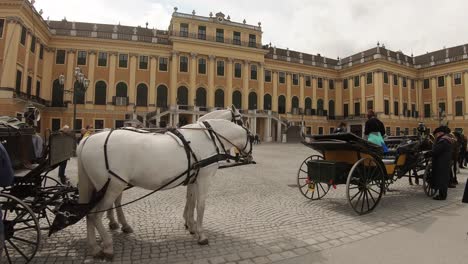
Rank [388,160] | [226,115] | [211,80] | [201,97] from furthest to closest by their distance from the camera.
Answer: [211,80], [201,97], [388,160], [226,115]

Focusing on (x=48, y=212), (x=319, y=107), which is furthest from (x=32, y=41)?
(x=319, y=107)

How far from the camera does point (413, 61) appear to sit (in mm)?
51188

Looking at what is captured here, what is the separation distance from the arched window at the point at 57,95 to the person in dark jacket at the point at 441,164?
120 ft

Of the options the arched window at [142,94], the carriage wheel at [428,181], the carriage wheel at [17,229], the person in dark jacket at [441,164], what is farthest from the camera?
the arched window at [142,94]

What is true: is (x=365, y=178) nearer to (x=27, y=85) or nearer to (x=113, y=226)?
(x=113, y=226)

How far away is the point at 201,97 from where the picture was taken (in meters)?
38.7

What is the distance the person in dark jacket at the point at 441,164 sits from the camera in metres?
6.61

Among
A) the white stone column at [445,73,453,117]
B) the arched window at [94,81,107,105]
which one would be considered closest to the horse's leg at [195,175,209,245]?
the arched window at [94,81,107,105]

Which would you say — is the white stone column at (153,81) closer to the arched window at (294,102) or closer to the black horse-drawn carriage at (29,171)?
the arched window at (294,102)

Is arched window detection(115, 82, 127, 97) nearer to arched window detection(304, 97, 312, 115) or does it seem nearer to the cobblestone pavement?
arched window detection(304, 97, 312, 115)

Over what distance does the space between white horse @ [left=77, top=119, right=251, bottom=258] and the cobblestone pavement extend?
1.14ft

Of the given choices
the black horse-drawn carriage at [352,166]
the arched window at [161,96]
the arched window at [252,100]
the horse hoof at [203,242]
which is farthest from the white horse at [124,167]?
the arched window at [252,100]

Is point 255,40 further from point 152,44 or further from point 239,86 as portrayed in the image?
point 152,44

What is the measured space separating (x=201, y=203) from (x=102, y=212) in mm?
1164
